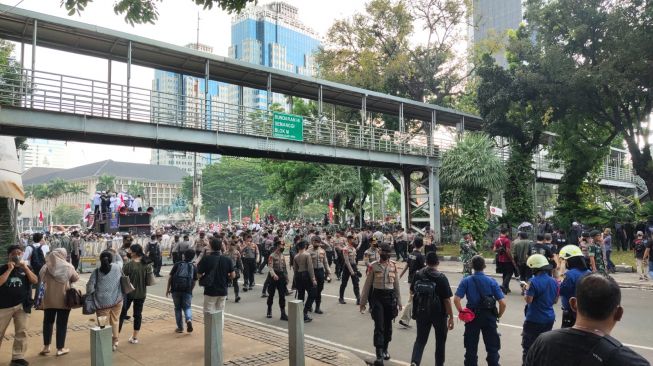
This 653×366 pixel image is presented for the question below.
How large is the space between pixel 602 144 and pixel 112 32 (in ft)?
84.2

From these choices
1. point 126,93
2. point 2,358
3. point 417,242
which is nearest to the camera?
point 2,358

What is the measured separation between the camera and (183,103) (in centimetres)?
1775

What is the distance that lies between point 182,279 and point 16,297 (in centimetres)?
246

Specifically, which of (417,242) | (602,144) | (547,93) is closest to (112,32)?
(417,242)

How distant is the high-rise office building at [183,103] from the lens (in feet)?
55.2

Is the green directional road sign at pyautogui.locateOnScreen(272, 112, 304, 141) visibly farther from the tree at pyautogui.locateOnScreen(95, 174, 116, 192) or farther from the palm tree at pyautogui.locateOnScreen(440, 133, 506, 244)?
the tree at pyautogui.locateOnScreen(95, 174, 116, 192)

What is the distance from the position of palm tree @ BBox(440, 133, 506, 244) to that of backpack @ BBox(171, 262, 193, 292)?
17.7 m

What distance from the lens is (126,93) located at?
1588cm

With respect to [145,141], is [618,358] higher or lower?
lower

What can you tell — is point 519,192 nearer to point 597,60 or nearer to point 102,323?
point 597,60

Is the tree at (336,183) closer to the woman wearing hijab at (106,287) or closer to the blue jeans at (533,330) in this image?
the woman wearing hijab at (106,287)

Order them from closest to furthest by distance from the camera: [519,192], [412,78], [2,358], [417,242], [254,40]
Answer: [2,358] → [417,242] → [519,192] → [412,78] → [254,40]

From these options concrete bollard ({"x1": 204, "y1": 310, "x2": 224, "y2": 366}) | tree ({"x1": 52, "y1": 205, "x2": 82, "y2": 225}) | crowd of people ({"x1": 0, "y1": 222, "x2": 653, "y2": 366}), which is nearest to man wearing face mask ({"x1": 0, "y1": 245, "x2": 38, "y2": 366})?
crowd of people ({"x1": 0, "y1": 222, "x2": 653, "y2": 366})

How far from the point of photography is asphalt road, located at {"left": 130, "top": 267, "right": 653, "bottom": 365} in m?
7.33
